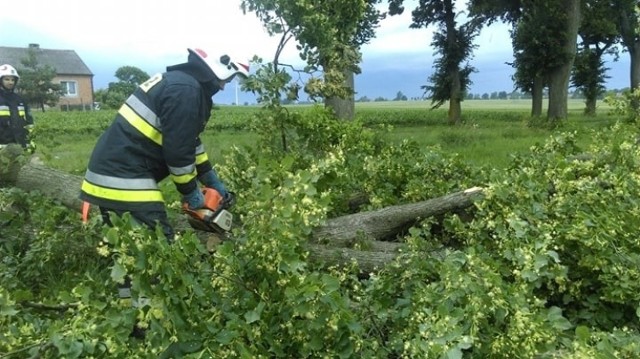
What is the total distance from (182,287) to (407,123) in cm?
2174

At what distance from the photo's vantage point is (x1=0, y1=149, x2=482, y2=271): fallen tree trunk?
11.1 ft

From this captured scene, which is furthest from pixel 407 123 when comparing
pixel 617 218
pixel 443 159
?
pixel 617 218

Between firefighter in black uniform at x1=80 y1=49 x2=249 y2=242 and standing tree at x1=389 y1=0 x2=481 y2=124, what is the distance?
1934cm

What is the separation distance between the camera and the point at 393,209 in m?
4.00

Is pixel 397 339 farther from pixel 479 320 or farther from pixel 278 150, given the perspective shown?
pixel 278 150

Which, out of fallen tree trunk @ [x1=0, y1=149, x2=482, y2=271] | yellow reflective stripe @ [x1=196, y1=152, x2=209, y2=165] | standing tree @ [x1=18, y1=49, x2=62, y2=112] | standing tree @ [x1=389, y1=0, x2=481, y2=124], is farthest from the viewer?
standing tree @ [x1=18, y1=49, x2=62, y2=112]

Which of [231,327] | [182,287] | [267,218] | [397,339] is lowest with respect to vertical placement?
[397,339]

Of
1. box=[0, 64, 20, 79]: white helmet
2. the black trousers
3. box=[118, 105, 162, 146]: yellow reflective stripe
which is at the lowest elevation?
the black trousers

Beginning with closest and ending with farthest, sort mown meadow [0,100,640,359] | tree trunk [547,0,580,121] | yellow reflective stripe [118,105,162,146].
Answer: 1. mown meadow [0,100,640,359]
2. yellow reflective stripe [118,105,162,146]
3. tree trunk [547,0,580,121]

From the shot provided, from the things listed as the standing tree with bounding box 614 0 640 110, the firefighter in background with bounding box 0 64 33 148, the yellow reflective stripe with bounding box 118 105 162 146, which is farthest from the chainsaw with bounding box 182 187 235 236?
the standing tree with bounding box 614 0 640 110

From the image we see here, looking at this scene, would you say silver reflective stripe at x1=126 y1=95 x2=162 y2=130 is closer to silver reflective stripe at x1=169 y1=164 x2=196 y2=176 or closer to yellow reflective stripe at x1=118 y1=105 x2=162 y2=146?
yellow reflective stripe at x1=118 y1=105 x2=162 y2=146

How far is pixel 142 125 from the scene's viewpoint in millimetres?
3062

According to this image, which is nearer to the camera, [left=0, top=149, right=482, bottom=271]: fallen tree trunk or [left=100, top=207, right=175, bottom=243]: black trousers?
[left=100, top=207, right=175, bottom=243]: black trousers

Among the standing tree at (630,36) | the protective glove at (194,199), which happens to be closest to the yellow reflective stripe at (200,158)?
the protective glove at (194,199)
